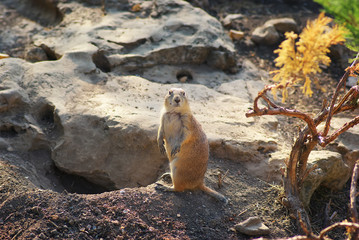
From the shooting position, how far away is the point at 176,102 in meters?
4.70

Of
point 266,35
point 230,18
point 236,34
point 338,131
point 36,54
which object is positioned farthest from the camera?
point 230,18

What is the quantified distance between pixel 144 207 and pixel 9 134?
2.58 metres

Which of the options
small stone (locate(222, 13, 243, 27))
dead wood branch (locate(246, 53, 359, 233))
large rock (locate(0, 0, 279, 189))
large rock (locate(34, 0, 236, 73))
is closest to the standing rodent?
large rock (locate(0, 0, 279, 189))

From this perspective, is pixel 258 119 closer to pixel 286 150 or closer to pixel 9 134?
pixel 286 150

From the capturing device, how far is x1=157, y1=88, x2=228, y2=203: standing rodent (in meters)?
4.59

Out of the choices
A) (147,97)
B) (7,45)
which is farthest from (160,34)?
(7,45)

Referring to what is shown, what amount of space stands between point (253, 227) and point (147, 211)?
4.02ft

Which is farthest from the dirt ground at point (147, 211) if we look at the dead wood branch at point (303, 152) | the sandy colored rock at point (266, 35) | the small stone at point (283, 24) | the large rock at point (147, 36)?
the small stone at point (283, 24)

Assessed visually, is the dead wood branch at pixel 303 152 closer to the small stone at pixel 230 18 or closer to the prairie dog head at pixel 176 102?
the prairie dog head at pixel 176 102

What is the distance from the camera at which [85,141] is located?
5527 mm

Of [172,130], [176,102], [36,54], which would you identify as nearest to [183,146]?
[172,130]

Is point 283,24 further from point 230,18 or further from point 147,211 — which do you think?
point 147,211

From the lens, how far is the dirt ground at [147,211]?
12.9 ft

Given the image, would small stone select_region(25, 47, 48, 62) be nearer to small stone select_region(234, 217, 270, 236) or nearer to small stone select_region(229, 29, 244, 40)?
small stone select_region(229, 29, 244, 40)
